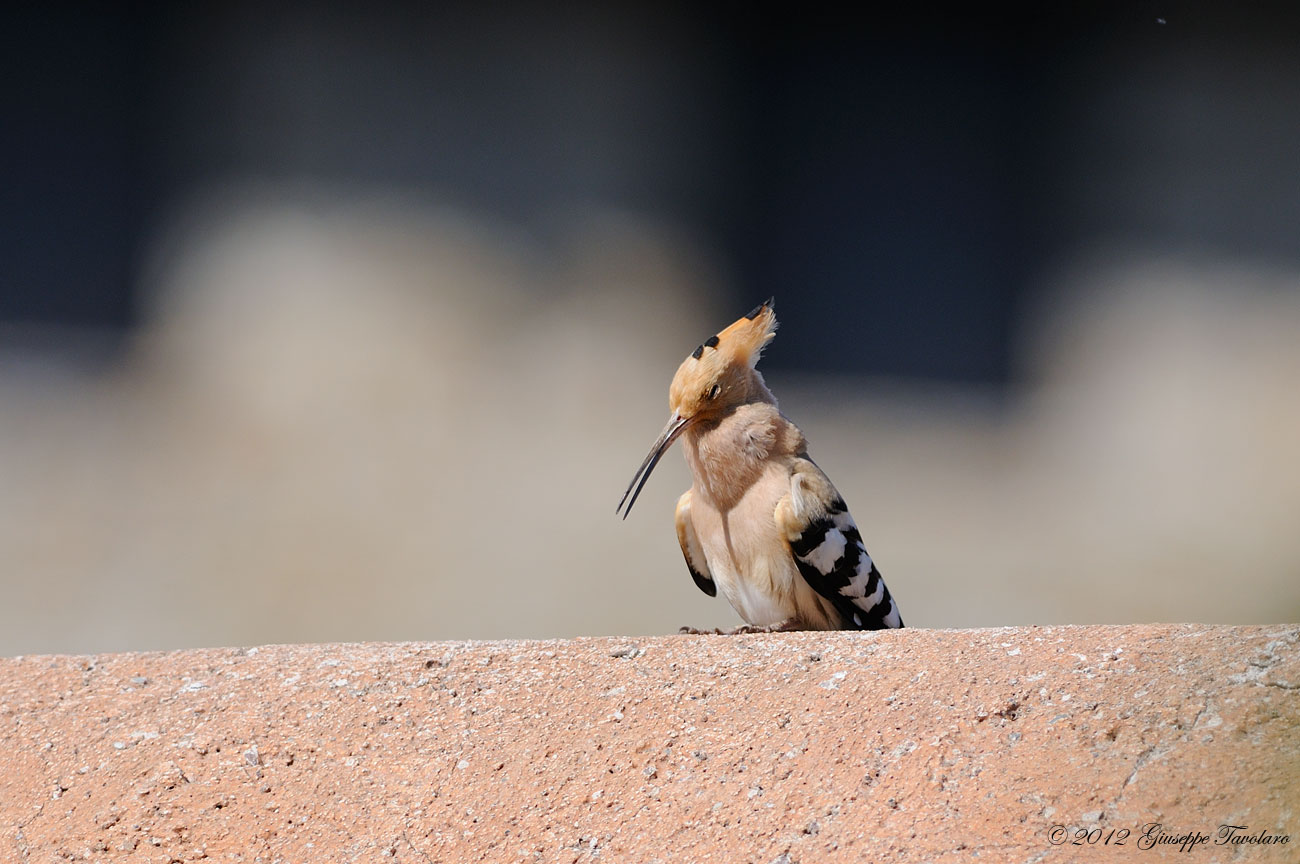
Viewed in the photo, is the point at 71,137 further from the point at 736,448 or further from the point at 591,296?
the point at 736,448

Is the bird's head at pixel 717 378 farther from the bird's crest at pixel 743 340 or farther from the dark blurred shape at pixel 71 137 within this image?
the dark blurred shape at pixel 71 137

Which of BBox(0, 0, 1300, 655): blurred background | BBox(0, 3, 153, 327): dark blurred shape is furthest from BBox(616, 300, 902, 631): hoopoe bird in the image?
BBox(0, 3, 153, 327): dark blurred shape

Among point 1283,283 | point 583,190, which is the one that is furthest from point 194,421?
point 1283,283

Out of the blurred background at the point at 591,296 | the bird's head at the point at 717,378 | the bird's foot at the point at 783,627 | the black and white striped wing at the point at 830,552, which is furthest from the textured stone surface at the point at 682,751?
the blurred background at the point at 591,296

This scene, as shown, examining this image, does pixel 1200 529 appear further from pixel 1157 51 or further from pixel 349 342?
pixel 349 342

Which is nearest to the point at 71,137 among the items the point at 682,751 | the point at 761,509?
the point at 761,509

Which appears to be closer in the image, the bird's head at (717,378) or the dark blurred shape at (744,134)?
the bird's head at (717,378)
